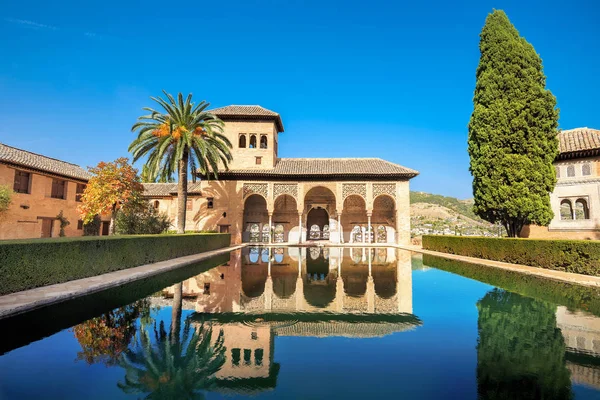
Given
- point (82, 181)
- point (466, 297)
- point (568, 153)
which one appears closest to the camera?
point (466, 297)

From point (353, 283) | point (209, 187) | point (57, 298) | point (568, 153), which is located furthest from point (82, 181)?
point (568, 153)

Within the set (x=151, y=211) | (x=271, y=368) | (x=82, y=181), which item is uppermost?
(x=82, y=181)

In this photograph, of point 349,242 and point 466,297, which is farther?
point 349,242

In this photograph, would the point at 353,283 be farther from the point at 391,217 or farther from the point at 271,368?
the point at 391,217

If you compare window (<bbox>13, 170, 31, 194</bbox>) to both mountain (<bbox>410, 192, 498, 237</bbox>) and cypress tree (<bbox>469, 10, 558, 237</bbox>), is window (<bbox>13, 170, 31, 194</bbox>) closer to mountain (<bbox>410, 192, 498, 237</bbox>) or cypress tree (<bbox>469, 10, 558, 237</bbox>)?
cypress tree (<bbox>469, 10, 558, 237</bbox>)

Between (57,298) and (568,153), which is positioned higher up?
(568,153)

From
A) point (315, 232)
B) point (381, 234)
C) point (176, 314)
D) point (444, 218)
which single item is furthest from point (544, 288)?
point (444, 218)

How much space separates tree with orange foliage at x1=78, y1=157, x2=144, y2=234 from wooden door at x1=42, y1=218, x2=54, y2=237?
1901mm

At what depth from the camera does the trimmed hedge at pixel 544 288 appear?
6.34 m

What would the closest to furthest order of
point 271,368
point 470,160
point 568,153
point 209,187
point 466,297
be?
point 271,368 < point 466,297 < point 470,160 < point 568,153 < point 209,187

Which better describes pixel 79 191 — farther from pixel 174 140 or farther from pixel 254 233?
pixel 254 233

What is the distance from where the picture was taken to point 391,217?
95.6ft

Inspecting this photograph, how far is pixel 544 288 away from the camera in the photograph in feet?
25.9

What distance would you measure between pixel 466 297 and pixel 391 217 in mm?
22445
